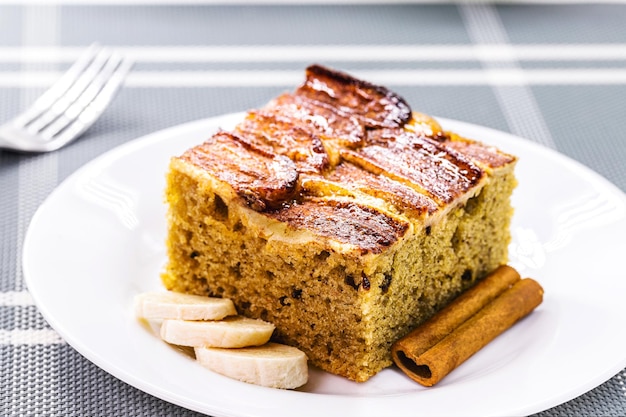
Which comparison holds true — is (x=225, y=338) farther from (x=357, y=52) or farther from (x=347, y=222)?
(x=357, y=52)

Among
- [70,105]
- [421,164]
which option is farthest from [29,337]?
[70,105]

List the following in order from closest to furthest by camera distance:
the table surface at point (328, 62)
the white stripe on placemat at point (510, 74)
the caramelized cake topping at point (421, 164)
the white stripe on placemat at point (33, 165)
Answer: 1. the caramelized cake topping at point (421, 164)
2. the white stripe on placemat at point (33, 165)
3. the table surface at point (328, 62)
4. the white stripe on placemat at point (510, 74)

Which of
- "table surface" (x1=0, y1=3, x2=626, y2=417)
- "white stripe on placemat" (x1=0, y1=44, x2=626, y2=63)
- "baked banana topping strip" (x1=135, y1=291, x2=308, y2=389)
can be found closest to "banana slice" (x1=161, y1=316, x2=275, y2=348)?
"baked banana topping strip" (x1=135, y1=291, x2=308, y2=389)

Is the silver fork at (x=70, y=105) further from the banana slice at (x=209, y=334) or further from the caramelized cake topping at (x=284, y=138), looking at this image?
the banana slice at (x=209, y=334)

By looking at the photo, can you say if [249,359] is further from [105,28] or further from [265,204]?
[105,28]

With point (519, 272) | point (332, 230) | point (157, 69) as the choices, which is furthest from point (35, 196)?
point (519, 272)

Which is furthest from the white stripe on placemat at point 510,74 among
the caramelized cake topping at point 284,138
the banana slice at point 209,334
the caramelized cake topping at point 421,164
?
the banana slice at point 209,334
